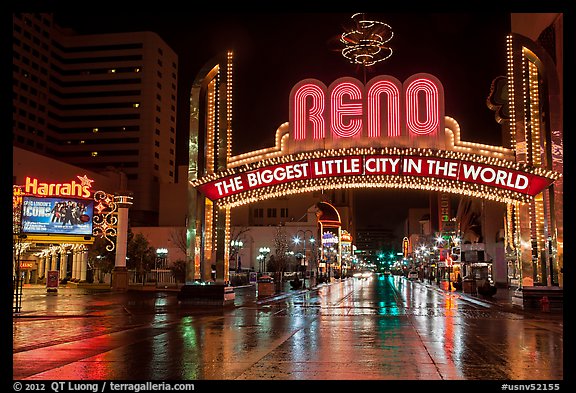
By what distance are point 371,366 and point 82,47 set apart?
168221 millimetres

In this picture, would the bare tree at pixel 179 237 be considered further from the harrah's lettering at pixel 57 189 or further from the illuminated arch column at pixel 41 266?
the harrah's lettering at pixel 57 189

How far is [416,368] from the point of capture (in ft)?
37.7

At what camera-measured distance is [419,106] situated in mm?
29156

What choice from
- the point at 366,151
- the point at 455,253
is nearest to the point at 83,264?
the point at 455,253

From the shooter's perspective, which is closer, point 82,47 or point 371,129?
point 371,129

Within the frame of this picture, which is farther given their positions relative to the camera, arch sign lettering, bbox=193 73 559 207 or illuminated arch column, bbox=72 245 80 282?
illuminated arch column, bbox=72 245 80 282

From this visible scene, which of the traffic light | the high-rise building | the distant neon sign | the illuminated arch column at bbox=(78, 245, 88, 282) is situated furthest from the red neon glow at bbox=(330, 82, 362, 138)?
the high-rise building

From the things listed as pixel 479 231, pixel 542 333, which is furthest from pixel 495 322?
pixel 479 231

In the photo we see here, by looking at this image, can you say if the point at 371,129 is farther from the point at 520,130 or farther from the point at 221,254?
the point at 221,254

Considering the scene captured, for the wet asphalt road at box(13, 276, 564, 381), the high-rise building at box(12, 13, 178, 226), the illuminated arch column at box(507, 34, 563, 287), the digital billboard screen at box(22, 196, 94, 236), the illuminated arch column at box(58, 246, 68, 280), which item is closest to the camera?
the wet asphalt road at box(13, 276, 564, 381)

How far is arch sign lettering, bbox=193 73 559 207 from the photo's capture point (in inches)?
1103

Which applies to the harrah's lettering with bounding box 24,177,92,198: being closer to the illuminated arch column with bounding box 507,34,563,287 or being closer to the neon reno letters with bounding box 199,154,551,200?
the neon reno letters with bounding box 199,154,551,200

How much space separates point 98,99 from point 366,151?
144 m

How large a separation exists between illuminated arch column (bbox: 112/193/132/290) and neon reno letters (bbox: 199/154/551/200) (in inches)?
883
